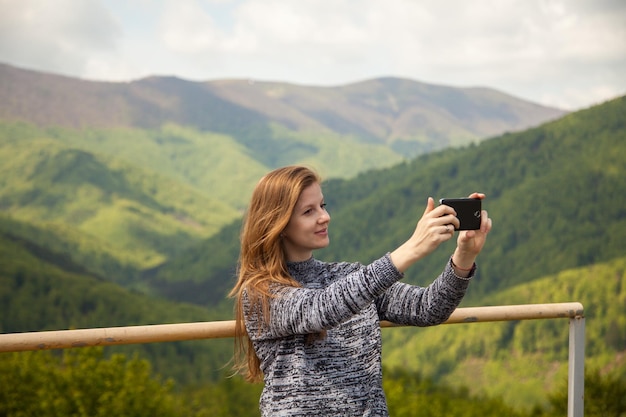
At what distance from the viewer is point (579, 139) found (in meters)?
75.1

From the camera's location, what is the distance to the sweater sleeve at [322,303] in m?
1.55

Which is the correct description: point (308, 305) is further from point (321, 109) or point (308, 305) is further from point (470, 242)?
point (321, 109)

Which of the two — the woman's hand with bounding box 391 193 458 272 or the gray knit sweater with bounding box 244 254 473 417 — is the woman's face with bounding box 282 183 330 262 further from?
the woman's hand with bounding box 391 193 458 272

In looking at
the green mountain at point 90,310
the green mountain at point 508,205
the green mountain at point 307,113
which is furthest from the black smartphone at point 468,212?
the green mountain at point 307,113

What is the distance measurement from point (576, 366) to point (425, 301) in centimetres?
83

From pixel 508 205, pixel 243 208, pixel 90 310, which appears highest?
pixel 508 205

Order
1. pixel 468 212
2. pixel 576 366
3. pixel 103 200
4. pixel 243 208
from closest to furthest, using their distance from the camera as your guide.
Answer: pixel 468 212 → pixel 576 366 → pixel 243 208 → pixel 103 200

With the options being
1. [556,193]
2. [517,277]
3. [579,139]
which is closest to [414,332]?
[517,277]

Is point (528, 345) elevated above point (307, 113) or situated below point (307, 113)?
below

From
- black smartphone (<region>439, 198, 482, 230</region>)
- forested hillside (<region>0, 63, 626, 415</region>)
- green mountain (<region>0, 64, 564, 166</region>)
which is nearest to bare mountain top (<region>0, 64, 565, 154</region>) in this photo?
green mountain (<region>0, 64, 564, 166</region>)

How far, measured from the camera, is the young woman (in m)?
1.65

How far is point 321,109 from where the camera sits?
5123 inches

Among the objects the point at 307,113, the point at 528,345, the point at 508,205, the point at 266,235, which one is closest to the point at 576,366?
the point at 266,235

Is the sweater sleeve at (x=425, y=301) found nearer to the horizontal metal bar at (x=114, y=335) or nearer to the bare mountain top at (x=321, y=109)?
the horizontal metal bar at (x=114, y=335)
